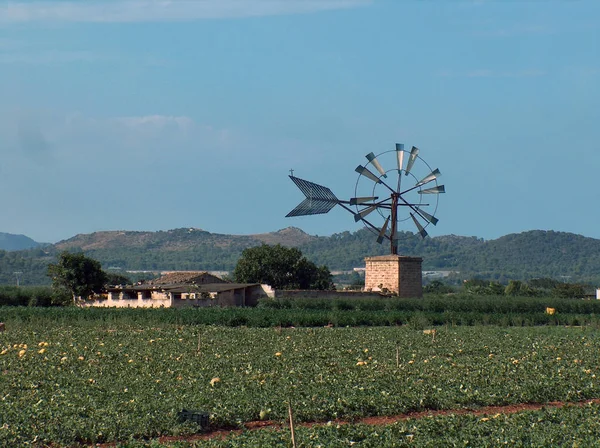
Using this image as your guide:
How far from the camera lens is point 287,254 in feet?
212

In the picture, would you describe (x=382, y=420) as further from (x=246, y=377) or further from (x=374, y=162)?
(x=374, y=162)

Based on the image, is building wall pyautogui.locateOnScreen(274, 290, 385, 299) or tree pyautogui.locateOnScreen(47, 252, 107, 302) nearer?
building wall pyautogui.locateOnScreen(274, 290, 385, 299)

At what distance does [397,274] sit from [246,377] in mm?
29354

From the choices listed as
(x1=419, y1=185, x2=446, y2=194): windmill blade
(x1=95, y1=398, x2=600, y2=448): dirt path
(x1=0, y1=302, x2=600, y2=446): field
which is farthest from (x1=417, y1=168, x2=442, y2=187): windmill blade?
(x1=95, y1=398, x2=600, y2=448): dirt path

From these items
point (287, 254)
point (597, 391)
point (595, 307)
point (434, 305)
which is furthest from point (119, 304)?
point (597, 391)

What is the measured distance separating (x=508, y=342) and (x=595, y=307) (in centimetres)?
2745

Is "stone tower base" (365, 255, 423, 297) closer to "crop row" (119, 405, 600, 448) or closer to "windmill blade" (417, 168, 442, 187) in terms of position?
"windmill blade" (417, 168, 442, 187)

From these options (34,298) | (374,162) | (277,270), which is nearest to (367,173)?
(374,162)

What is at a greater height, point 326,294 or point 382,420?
point 326,294

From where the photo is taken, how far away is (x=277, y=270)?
210 feet

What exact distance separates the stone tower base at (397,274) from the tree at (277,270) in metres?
15.7

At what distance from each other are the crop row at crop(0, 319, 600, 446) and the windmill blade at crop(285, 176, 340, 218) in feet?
55.5

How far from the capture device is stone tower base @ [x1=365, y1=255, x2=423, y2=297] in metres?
46.8

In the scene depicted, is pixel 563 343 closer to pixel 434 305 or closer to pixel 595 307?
pixel 434 305
